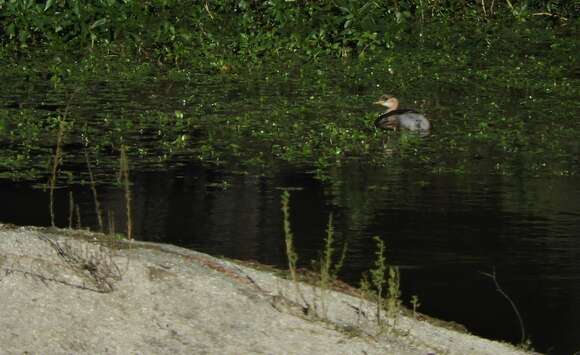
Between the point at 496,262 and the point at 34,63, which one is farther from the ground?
the point at 34,63

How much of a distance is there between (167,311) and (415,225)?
358 centimetres

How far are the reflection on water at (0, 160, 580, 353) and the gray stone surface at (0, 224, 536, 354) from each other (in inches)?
40.1

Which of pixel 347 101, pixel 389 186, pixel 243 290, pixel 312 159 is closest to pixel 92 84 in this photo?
pixel 347 101

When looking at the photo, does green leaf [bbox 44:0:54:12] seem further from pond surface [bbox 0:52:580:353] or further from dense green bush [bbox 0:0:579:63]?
pond surface [bbox 0:52:580:353]

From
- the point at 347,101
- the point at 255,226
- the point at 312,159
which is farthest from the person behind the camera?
the point at 347,101

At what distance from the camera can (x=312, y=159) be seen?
43.9ft

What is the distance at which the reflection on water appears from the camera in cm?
952

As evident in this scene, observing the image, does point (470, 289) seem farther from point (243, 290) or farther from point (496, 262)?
point (243, 290)

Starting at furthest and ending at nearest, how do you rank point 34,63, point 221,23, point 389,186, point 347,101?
point 221,23 → point 34,63 → point 347,101 → point 389,186

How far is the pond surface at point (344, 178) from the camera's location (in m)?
9.96

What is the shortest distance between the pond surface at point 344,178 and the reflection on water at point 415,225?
0.05 ft

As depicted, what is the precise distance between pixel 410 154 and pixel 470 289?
13.5 feet

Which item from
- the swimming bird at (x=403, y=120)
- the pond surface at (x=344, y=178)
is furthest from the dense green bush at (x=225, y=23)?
the swimming bird at (x=403, y=120)

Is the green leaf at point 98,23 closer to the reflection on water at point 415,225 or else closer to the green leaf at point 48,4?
the green leaf at point 48,4
